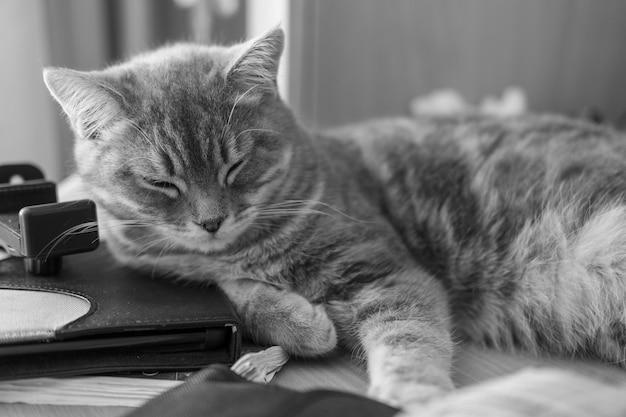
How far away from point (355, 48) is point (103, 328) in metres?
1.61

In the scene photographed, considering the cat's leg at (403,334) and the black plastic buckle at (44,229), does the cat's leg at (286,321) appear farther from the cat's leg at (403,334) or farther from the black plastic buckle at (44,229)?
the black plastic buckle at (44,229)

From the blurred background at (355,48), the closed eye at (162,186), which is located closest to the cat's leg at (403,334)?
the closed eye at (162,186)

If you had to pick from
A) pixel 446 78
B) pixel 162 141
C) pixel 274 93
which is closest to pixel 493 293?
pixel 274 93

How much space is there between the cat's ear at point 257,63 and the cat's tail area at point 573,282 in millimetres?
661

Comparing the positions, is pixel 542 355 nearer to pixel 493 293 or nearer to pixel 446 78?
pixel 493 293

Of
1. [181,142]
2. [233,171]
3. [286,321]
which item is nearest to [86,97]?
[181,142]

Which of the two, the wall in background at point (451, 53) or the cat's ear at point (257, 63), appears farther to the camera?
the wall in background at point (451, 53)

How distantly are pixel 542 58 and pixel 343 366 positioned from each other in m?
2.05

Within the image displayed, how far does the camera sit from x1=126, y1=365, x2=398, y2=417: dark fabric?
0.79 m

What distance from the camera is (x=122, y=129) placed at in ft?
3.84

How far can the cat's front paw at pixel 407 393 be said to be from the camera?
3.05ft

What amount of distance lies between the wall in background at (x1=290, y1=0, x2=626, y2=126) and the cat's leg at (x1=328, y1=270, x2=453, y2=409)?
108cm

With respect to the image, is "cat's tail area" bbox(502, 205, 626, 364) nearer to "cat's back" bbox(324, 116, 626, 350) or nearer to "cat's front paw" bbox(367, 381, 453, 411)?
"cat's back" bbox(324, 116, 626, 350)

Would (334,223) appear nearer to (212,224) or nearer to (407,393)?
(212,224)
